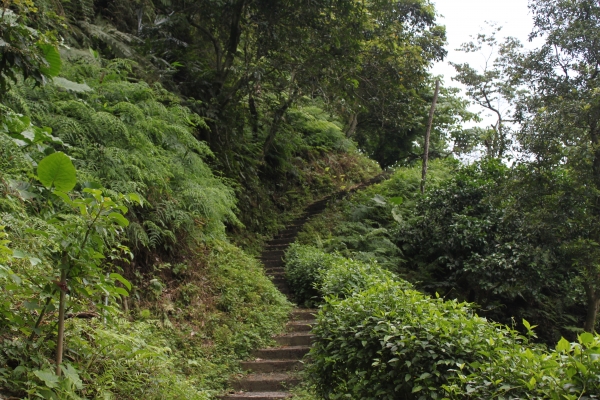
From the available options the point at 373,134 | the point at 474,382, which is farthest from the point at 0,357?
the point at 373,134

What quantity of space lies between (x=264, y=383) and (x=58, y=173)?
4.04 m

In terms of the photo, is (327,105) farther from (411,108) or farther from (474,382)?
(474,382)

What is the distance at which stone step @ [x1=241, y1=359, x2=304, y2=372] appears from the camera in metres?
6.36

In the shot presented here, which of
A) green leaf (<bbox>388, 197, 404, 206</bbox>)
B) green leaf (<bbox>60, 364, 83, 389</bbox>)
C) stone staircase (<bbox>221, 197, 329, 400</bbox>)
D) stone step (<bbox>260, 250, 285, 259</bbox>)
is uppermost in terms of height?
green leaf (<bbox>388, 197, 404, 206</bbox>)

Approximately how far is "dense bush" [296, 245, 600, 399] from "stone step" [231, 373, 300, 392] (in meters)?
0.93

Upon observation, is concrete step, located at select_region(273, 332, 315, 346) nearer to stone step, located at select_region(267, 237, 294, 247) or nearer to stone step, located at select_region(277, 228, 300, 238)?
stone step, located at select_region(267, 237, 294, 247)

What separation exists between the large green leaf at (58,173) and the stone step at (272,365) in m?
4.15

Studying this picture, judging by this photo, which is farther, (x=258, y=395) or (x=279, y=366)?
(x=279, y=366)

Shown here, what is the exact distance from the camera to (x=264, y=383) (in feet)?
19.6

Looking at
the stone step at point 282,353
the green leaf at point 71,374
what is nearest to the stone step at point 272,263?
the stone step at point 282,353

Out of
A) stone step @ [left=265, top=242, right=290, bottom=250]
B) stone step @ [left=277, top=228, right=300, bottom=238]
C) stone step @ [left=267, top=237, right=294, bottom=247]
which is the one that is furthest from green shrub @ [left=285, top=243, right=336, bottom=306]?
stone step @ [left=277, top=228, right=300, bottom=238]

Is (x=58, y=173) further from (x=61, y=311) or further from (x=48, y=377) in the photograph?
(x=48, y=377)

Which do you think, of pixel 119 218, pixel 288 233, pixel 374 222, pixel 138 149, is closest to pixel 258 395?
pixel 138 149

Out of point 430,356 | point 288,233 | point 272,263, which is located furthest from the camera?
point 288,233
